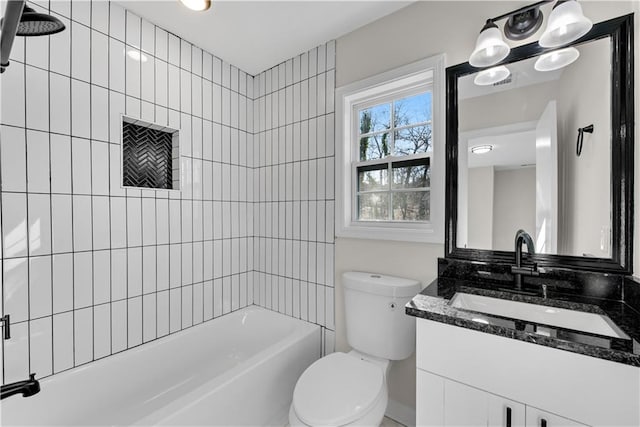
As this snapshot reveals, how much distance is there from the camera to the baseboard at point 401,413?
1675 mm

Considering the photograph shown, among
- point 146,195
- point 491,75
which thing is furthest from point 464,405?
point 146,195

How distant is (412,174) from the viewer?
179cm

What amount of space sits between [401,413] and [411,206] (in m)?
1.24

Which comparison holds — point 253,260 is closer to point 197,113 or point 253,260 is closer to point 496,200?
point 197,113

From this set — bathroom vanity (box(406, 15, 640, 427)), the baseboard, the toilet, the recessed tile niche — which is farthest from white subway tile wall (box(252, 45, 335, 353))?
bathroom vanity (box(406, 15, 640, 427))

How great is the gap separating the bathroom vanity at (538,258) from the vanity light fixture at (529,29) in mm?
95

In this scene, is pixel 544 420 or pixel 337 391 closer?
pixel 544 420

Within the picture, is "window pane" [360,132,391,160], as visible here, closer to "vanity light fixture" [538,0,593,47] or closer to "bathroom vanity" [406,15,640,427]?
"bathroom vanity" [406,15,640,427]

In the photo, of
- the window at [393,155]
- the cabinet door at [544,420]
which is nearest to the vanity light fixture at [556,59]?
the window at [393,155]

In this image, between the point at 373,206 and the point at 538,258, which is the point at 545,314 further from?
the point at 373,206

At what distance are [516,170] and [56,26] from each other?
1808 mm

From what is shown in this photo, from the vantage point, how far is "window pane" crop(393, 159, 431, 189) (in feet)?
5.69

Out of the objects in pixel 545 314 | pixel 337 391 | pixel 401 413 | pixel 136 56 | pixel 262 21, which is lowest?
pixel 401 413

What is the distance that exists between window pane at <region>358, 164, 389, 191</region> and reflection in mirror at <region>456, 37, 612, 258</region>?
508mm
